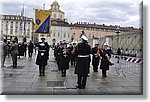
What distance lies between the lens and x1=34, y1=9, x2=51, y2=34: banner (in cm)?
1644

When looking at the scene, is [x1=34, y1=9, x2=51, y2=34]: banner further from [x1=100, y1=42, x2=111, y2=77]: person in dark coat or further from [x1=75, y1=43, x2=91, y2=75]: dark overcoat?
[x1=75, y1=43, x2=91, y2=75]: dark overcoat

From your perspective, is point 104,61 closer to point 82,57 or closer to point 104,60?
point 104,60

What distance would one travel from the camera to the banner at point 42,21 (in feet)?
53.9

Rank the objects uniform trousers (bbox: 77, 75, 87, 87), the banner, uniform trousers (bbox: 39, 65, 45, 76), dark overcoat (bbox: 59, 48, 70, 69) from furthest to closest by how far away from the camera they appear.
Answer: the banner → dark overcoat (bbox: 59, 48, 70, 69) → uniform trousers (bbox: 39, 65, 45, 76) → uniform trousers (bbox: 77, 75, 87, 87)

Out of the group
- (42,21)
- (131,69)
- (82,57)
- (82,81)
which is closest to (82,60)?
(82,57)

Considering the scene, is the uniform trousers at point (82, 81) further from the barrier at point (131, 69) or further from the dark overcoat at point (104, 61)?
the dark overcoat at point (104, 61)

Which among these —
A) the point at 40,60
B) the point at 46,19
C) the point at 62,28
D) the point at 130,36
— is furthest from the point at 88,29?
the point at 40,60

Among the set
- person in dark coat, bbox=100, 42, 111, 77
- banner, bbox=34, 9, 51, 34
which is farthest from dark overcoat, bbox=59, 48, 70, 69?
banner, bbox=34, 9, 51, 34

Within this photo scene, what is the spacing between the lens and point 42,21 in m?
16.6

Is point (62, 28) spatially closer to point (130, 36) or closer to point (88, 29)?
point (88, 29)

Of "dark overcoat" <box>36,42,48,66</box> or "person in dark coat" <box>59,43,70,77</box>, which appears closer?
"dark overcoat" <box>36,42,48,66</box>

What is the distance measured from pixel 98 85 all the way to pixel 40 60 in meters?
2.95

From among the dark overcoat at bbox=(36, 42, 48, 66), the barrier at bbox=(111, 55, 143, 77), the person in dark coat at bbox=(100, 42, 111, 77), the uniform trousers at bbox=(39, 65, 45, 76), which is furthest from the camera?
the barrier at bbox=(111, 55, 143, 77)

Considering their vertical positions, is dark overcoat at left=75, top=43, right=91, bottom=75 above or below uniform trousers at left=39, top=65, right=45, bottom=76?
above
